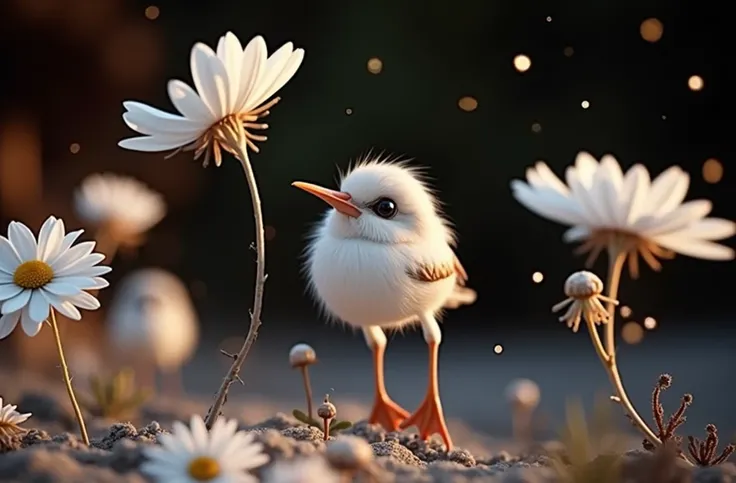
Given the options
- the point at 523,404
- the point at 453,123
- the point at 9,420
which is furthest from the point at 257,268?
the point at 453,123

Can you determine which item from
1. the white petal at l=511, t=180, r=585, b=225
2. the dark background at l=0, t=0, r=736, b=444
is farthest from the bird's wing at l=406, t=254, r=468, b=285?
the dark background at l=0, t=0, r=736, b=444

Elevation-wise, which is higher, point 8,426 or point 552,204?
point 552,204

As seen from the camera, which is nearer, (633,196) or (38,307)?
(38,307)

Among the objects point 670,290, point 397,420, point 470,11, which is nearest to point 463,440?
point 397,420

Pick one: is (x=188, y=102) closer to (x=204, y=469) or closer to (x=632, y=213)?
(x=204, y=469)

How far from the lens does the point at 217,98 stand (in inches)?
32.4

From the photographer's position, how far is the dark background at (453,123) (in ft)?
8.90

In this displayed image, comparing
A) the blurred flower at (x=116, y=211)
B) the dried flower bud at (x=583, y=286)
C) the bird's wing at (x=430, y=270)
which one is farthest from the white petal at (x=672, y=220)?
the blurred flower at (x=116, y=211)

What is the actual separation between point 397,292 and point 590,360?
6.22ft

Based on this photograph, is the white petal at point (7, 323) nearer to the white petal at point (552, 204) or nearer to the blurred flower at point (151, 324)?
the white petal at point (552, 204)

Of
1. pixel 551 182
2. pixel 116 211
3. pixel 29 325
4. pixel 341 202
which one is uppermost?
pixel 116 211

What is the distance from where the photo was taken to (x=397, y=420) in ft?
3.63

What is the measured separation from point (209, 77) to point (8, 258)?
248mm

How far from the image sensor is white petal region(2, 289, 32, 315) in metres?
0.80
